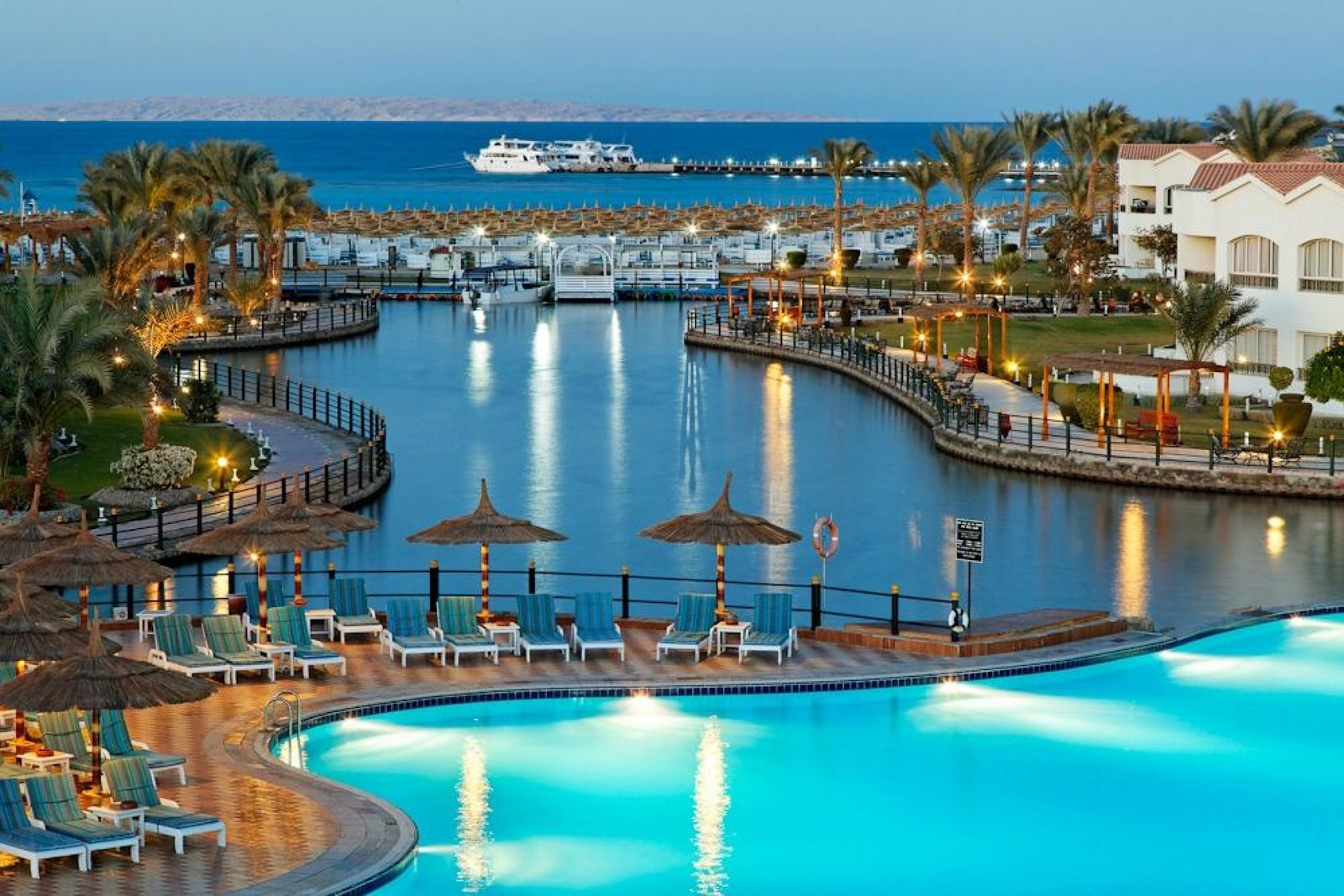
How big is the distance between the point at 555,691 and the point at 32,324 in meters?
16.2

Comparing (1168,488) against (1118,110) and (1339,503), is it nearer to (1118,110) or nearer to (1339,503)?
(1339,503)

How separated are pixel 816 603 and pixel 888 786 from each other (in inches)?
205

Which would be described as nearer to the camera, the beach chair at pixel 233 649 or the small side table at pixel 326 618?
the beach chair at pixel 233 649

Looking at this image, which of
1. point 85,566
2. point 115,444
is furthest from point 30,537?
point 115,444

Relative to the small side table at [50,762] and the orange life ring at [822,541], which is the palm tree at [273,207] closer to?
the orange life ring at [822,541]

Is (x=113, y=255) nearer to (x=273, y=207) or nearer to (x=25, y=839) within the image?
(x=273, y=207)

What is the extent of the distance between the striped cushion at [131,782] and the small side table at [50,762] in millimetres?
1608

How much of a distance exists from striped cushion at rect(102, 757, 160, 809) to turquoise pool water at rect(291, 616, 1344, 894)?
2.48 meters

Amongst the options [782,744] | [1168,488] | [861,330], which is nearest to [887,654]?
[782,744]

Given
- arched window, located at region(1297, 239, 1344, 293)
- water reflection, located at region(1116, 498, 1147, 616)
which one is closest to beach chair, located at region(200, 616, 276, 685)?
water reflection, located at region(1116, 498, 1147, 616)

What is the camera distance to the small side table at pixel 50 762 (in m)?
21.7

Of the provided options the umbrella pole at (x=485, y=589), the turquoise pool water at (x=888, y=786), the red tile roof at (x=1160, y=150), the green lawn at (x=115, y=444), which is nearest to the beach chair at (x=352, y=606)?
the umbrella pole at (x=485, y=589)

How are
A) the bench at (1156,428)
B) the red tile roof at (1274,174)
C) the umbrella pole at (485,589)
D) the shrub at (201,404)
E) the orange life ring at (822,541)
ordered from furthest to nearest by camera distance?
the red tile roof at (1274,174) < the shrub at (201,404) < the bench at (1156,428) < the orange life ring at (822,541) < the umbrella pole at (485,589)

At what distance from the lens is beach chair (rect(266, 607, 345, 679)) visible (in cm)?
2700
